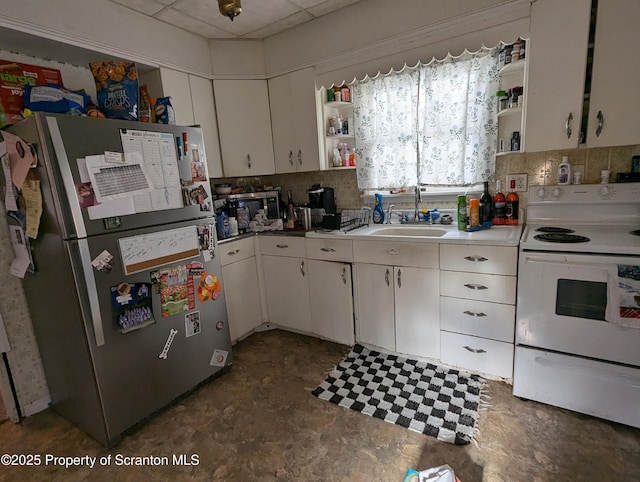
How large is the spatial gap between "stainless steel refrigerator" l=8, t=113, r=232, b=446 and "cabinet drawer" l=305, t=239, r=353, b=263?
2.52 feet

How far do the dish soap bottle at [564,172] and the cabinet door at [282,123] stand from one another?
1.93 metres

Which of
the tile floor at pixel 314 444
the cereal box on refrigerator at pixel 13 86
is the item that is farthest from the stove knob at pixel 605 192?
the cereal box on refrigerator at pixel 13 86

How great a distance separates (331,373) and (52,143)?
2.00 m

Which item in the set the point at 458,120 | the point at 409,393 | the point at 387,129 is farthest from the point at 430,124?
the point at 409,393

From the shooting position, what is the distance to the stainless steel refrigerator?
1.53m

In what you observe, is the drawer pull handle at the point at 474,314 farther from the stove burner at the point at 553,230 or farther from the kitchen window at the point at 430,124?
the kitchen window at the point at 430,124

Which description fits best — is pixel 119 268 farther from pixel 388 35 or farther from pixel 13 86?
pixel 388 35

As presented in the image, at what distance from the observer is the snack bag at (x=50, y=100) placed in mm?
1641

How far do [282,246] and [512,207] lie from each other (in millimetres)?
1711

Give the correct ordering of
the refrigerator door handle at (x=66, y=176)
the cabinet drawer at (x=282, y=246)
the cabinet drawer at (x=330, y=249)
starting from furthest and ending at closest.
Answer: the cabinet drawer at (x=282, y=246), the cabinet drawer at (x=330, y=249), the refrigerator door handle at (x=66, y=176)

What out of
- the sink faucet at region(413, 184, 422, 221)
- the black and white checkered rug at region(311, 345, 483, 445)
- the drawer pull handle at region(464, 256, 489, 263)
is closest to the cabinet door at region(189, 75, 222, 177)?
the sink faucet at region(413, 184, 422, 221)

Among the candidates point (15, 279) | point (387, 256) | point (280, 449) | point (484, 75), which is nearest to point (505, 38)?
point (484, 75)

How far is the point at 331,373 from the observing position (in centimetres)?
225

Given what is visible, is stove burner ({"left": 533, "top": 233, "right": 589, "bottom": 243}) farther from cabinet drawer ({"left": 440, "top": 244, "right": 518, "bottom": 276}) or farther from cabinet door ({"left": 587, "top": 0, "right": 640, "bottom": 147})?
cabinet door ({"left": 587, "top": 0, "right": 640, "bottom": 147})
